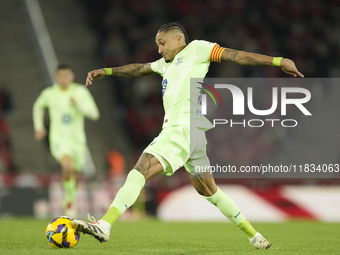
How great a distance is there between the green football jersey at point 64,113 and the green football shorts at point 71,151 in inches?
2.2

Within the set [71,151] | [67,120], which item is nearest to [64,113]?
[67,120]

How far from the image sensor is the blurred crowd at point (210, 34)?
54.3 feet

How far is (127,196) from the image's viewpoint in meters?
4.88

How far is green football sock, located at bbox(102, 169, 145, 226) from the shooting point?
15.8ft

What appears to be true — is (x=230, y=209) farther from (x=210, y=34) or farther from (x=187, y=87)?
(x=210, y=34)

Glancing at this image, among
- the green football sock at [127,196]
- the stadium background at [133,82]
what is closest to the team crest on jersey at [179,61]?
the green football sock at [127,196]

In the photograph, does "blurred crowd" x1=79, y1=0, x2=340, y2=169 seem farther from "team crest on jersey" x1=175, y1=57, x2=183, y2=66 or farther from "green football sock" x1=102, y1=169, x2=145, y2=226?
"green football sock" x1=102, y1=169, x2=145, y2=226

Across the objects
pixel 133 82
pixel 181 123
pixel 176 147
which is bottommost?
pixel 176 147

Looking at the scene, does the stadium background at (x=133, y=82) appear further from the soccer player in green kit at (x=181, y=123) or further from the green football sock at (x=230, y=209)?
the soccer player in green kit at (x=181, y=123)

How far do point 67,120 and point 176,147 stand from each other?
183 inches

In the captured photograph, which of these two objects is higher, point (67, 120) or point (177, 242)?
point (67, 120)

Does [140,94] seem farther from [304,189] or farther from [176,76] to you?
[176,76]

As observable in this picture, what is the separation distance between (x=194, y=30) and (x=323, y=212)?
9.76 metres

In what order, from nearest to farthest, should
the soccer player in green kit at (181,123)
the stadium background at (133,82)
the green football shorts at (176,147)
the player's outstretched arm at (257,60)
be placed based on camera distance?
the player's outstretched arm at (257,60) < the soccer player in green kit at (181,123) < the green football shorts at (176,147) < the stadium background at (133,82)
